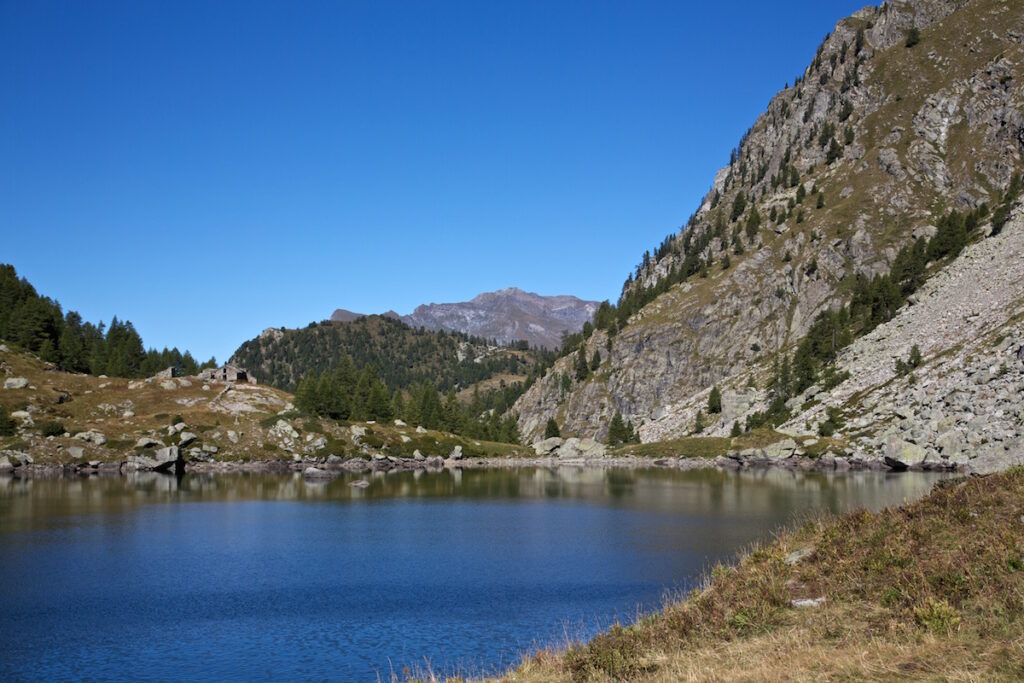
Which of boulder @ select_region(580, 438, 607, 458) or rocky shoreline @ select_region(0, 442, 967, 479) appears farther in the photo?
boulder @ select_region(580, 438, 607, 458)

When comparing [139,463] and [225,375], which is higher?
[225,375]

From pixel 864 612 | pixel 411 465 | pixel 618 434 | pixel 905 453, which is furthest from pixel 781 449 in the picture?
pixel 864 612

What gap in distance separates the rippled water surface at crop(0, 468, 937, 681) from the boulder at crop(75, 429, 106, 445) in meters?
26.7

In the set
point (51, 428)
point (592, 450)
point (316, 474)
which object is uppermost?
point (51, 428)

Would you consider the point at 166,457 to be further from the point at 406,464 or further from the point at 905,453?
the point at 905,453

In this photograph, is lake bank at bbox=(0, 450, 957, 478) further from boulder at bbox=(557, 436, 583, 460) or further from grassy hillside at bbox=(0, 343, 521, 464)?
boulder at bbox=(557, 436, 583, 460)

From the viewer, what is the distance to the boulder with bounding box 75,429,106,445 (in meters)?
127

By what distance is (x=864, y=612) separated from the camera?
70.7 ft

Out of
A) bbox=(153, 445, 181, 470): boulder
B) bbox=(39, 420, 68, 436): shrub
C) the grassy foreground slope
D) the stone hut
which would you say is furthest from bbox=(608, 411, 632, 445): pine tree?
the grassy foreground slope

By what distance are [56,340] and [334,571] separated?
153m

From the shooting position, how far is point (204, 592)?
4425cm

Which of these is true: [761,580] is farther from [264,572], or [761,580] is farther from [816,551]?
[264,572]

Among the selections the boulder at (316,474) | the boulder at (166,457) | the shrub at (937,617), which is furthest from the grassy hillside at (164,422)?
the shrub at (937,617)

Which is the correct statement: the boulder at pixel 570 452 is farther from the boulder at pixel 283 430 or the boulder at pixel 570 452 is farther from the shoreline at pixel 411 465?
the boulder at pixel 283 430
